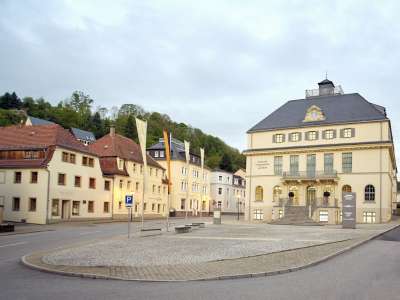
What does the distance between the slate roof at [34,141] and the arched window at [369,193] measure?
3089cm

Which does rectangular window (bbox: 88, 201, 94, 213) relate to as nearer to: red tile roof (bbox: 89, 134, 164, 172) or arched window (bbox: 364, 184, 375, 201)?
red tile roof (bbox: 89, 134, 164, 172)

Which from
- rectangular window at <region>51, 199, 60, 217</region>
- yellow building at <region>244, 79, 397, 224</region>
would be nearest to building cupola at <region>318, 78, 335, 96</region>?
yellow building at <region>244, 79, 397, 224</region>

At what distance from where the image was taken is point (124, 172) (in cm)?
6031

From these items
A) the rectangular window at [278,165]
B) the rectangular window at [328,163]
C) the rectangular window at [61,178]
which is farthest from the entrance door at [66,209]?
the rectangular window at [328,163]

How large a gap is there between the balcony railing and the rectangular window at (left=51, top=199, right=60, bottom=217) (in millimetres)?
26528

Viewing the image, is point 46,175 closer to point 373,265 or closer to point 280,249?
point 280,249

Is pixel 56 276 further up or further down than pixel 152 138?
further down

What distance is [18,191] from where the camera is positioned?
4594 centimetres

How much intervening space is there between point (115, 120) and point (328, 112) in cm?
7260

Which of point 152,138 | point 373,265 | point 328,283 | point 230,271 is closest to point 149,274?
point 230,271

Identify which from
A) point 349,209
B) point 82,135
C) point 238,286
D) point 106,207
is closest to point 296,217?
point 349,209

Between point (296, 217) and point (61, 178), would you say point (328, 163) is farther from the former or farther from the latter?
point (61, 178)

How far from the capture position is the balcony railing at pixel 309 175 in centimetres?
5581

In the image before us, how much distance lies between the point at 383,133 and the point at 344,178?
6535mm
